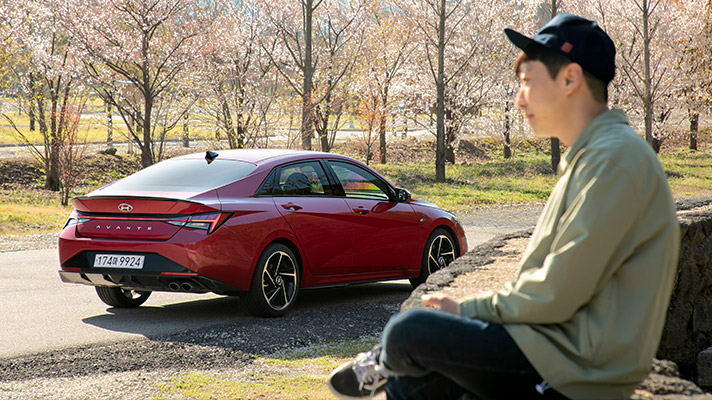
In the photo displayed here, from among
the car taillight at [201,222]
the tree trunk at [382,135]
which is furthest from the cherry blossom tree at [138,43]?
the car taillight at [201,222]

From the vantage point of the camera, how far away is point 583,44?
2.51 m

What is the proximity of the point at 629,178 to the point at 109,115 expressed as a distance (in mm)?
32179

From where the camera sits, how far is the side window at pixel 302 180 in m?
8.17

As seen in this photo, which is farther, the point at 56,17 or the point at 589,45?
the point at 56,17

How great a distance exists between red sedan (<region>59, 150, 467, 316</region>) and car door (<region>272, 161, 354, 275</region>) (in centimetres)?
1

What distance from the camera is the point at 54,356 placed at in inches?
245

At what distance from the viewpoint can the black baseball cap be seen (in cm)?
251

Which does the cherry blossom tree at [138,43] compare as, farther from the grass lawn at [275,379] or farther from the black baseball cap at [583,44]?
the black baseball cap at [583,44]

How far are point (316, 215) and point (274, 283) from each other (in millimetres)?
863

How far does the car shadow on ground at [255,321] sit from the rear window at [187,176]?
126 centimetres

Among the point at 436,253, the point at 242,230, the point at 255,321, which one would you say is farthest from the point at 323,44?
the point at 255,321

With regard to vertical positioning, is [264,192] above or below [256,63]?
below

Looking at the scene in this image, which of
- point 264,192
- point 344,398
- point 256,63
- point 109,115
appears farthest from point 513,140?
point 344,398

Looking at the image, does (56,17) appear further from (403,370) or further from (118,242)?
(403,370)
